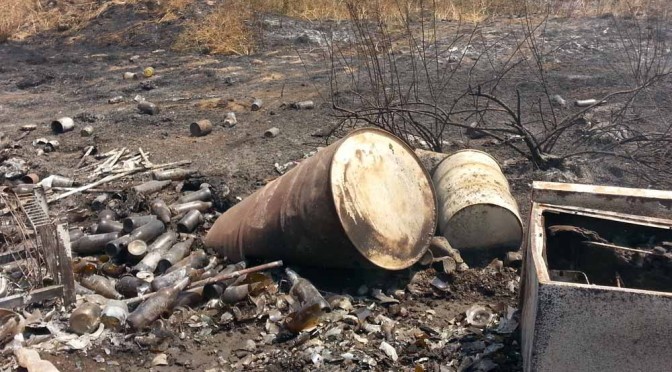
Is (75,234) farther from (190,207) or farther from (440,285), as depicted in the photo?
(440,285)

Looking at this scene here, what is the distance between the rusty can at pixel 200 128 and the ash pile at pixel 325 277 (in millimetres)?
3076

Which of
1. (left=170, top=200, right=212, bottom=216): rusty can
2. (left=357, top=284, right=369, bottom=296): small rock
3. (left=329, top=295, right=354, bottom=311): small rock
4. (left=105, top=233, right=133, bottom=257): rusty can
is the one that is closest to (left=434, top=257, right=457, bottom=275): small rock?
(left=357, top=284, right=369, bottom=296): small rock

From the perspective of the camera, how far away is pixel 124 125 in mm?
9391

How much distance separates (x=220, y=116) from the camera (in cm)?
966

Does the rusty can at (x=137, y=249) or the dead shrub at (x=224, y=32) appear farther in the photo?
the dead shrub at (x=224, y=32)

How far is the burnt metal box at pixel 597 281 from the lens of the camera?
2811 millimetres

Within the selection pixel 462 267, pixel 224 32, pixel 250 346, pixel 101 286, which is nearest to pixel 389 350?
pixel 250 346

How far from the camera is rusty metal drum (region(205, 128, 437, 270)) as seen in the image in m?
4.70

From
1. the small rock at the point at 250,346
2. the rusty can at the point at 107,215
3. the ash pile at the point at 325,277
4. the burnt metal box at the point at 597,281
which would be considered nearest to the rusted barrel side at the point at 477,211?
the ash pile at the point at 325,277

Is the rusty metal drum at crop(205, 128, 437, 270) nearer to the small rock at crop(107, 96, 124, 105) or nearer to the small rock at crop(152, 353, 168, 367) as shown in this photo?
the small rock at crop(152, 353, 168, 367)

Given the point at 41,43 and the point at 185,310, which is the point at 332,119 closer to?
the point at 185,310

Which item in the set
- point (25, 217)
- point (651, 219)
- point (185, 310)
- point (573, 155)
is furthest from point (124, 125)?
point (651, 219)

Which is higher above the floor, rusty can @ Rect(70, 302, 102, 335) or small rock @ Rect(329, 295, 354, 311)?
rusty can @ Rect(70, 302, 102, 335)

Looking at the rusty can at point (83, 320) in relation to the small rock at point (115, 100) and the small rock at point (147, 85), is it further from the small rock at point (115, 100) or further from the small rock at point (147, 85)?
the small rock at point (147, 85)
